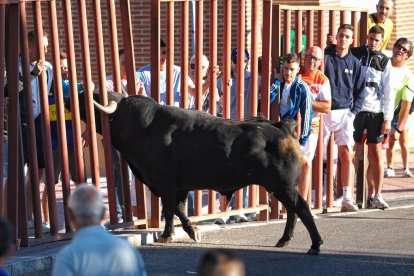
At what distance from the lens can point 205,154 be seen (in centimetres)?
1040

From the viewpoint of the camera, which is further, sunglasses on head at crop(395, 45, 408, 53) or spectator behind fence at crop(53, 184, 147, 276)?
sunglasses on head at crop(395, 45, 408, 53)

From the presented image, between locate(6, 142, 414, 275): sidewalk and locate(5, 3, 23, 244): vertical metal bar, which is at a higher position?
locate(5, 3, 23, 244): vertical metal bar

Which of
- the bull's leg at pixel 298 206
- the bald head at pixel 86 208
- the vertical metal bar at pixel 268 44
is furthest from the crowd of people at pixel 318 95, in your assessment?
the bald head at pixel 86 208

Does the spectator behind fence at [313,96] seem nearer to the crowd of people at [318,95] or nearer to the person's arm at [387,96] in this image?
the crowd of people at [318,95]

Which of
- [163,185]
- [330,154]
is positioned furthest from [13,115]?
[330,154]

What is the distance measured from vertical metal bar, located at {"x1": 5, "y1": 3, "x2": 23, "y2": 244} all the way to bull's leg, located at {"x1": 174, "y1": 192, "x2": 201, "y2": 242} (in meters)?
1.54

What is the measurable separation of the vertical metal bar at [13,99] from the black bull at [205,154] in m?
1.11

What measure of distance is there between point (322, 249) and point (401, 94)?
5198 millimetres

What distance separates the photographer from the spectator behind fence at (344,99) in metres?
12.9

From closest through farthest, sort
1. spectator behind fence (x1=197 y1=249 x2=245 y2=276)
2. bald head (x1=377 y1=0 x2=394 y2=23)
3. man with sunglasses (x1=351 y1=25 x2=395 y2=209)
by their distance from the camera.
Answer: spectator behind fence (x1=197 y1=249 x2=245 y2=276), man with sunglasses (x1=351 y1=25 x2=395 y2=209), bald head (x1=377 y1=0 x2=394 y2=23)

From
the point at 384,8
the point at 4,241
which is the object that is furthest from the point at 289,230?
the point at 4,241

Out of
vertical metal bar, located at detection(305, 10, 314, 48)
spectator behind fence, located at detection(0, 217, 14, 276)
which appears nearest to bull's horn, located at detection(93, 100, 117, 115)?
vertical metal bar, located at detection(305, 10, 314, 48)

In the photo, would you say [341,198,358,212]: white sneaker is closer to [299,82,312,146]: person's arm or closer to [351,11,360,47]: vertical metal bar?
[299,82,312,146]: person's arm

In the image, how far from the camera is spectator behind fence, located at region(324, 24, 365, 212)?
1288cm
